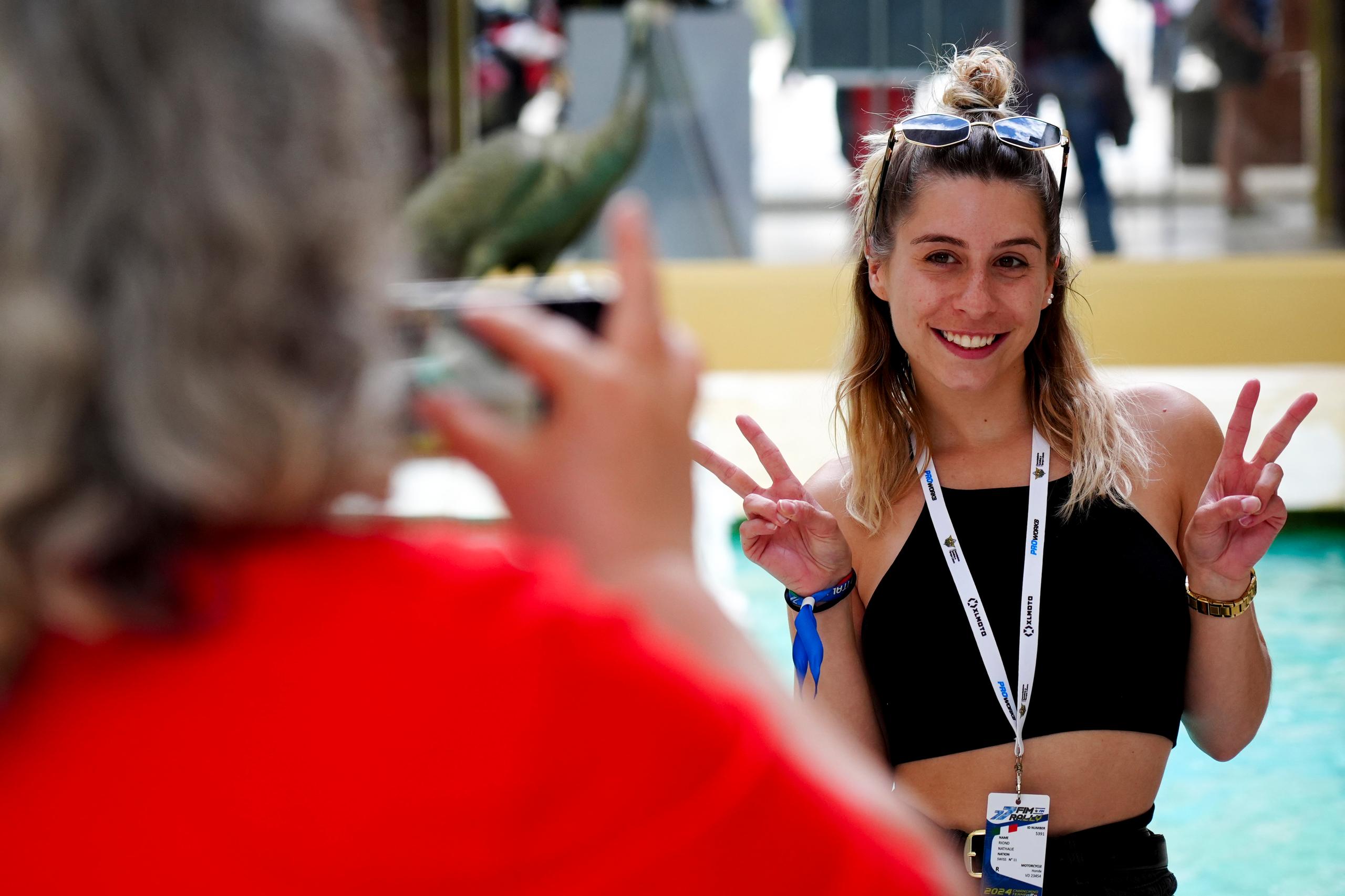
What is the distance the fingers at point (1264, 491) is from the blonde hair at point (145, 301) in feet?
4.04

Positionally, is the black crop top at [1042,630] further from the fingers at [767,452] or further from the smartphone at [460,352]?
the smartphone at [460,352]

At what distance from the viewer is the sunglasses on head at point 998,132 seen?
5.40ft

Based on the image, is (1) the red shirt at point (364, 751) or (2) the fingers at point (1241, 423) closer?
(1) the red shirt at point (364, 751)

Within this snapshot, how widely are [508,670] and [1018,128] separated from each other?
4.40ft

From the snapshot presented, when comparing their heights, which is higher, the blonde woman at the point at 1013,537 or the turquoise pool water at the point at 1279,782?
the blonde woman at the point at 1013,537

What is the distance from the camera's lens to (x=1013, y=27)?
6.83 metres

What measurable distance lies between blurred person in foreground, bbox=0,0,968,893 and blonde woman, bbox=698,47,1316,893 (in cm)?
101

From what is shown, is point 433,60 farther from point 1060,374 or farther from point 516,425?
point 516,425

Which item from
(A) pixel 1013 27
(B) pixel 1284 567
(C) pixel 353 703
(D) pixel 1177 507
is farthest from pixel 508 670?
(A) pixel 1013 27

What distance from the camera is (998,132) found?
164 centimetres

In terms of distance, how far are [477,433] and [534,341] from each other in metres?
0.05

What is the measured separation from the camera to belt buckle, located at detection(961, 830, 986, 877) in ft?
4.90

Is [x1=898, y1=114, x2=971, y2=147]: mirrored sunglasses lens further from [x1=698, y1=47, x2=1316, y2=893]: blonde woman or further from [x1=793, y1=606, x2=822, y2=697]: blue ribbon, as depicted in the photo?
[x1=793, y1=606, x2=822, y2=697]: blue ribbon

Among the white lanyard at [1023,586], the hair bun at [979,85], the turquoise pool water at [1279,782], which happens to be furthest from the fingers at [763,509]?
the turquoise pool water at [1279,782]
